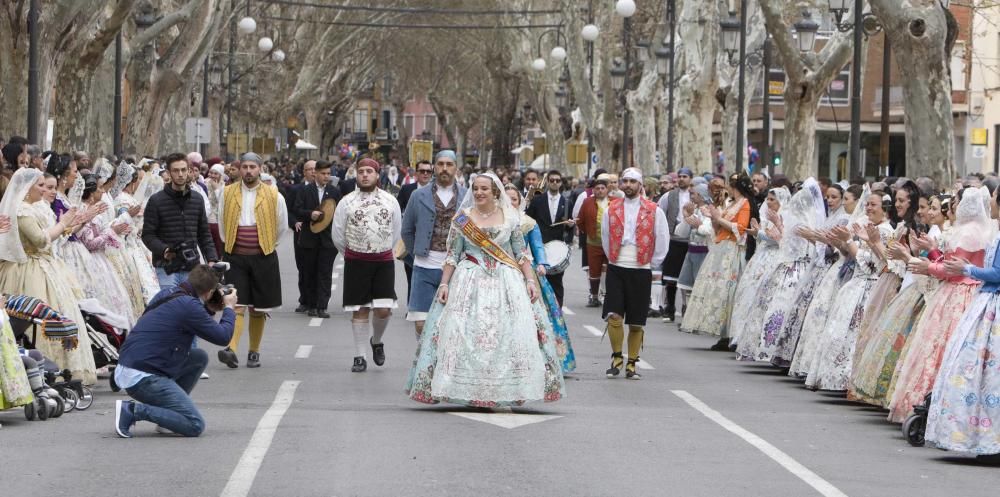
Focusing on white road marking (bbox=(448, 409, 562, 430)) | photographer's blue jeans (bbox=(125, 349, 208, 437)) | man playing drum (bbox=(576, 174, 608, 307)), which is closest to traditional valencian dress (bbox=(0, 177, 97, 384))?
photographer's blue jeans (bbox=(125, 349, 208, 437))

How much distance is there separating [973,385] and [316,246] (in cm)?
1254

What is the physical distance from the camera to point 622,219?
1577 cm

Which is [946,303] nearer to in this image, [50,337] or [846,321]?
[846,321]

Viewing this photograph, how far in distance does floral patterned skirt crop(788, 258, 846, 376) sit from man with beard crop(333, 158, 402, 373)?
3.48m

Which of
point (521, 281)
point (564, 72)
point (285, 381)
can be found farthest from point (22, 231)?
point (564, 72)

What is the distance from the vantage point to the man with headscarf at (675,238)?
23.0 metres

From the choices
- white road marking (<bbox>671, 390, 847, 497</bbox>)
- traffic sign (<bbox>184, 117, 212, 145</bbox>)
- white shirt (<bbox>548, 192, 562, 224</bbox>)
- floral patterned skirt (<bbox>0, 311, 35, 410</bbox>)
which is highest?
traffic sign (<bbox>184, 117, 212, 145</bbox>)

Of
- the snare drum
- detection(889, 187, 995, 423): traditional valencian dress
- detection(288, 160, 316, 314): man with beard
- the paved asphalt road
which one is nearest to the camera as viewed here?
the paved asphalt road

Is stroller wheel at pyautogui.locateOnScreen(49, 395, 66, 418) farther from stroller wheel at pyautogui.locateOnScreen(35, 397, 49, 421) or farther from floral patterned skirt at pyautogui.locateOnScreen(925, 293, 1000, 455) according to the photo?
floral patterned skirt at pyautogui.locateOnScreen(925, 293, 1000, 455)

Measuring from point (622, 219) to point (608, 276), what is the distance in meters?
0.50

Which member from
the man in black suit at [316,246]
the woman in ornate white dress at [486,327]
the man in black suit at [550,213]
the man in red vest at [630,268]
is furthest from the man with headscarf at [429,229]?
the man in black suit at [550,213]

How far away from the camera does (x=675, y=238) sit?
75.4 feet

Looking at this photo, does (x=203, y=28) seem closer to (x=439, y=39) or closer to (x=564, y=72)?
(x=564, y=72)

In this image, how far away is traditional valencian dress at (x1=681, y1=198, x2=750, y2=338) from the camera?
62.2 ft
